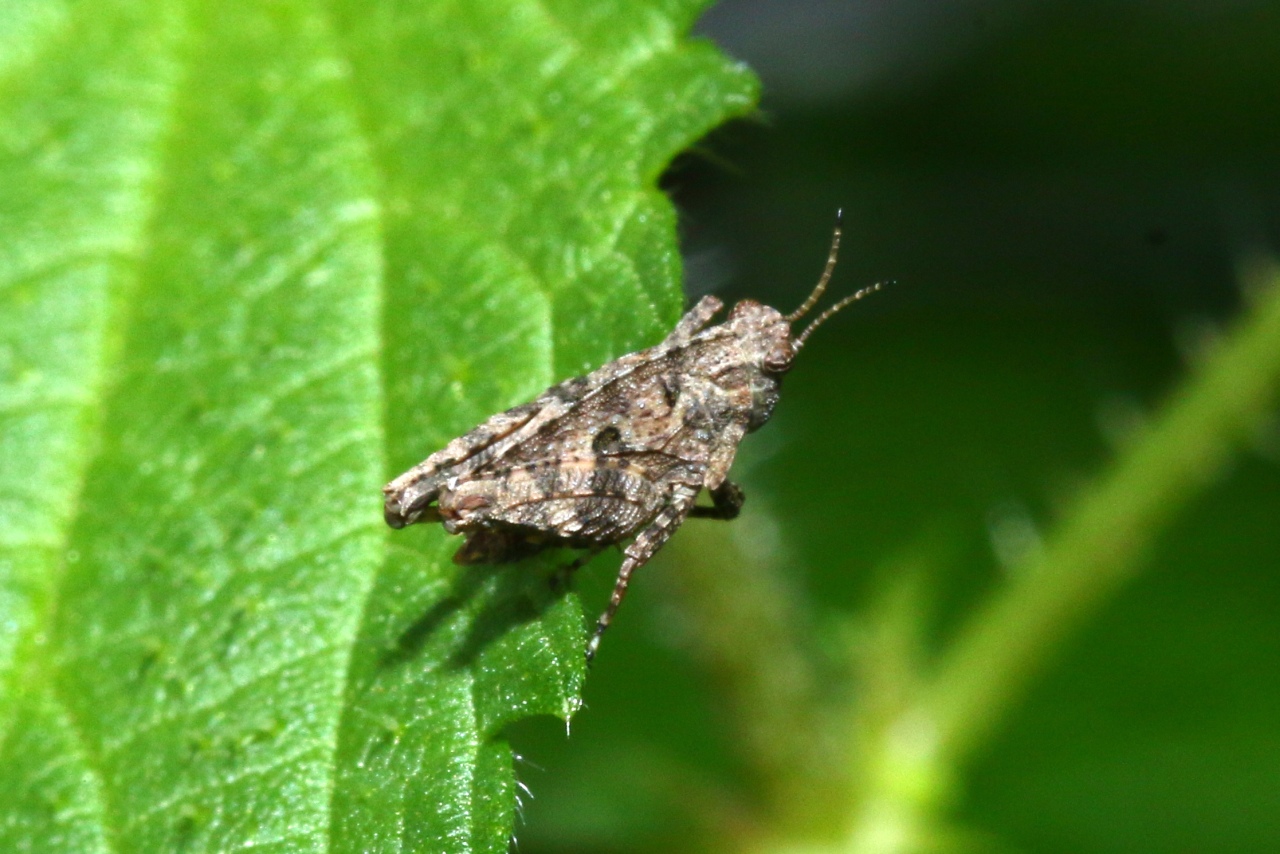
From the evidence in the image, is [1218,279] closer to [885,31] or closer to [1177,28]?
[1177,28]

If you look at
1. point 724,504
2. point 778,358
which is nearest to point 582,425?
point 724,504

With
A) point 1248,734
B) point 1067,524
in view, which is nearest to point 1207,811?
point 1248,734

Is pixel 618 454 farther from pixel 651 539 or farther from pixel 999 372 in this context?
pixel 999 372

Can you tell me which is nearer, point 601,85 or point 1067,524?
point 601,85

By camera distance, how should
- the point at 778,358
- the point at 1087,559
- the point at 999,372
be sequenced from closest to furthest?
the point at 778,358 → the point at 1087,559 → the point at 999,372

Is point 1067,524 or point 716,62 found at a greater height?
point 716,62

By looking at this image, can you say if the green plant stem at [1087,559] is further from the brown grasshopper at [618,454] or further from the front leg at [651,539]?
the front leg at [651,539]

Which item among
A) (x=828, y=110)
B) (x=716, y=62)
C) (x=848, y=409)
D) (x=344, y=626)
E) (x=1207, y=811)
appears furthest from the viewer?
(x=828, y=110)
